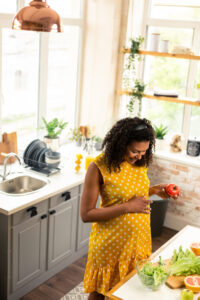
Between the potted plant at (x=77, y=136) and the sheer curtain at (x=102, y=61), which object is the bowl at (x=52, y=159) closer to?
the potted plant at (x=77, y=136)

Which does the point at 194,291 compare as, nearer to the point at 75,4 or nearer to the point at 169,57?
the point at 169,57

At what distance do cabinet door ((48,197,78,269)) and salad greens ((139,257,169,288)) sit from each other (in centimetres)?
135

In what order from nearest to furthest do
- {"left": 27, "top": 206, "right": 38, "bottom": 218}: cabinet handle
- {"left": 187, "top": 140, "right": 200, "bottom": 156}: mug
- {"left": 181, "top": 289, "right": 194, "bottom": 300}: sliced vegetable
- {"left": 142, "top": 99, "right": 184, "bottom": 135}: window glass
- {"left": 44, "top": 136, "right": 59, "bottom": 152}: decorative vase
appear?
1. {"left": 181, "top": 289, "right": 194, "bottom": 300}: sliced vegetable
2. {"left": 27, "top": 206, "right": 38, "bottom": 218}: cabinet handle
3. {"left": 44, "top": 136, "right": 59, "bottom": 152}: decorative vase
4. {"left": 187, "top": 140, "right": 200, "bottom": 156}: mug
5. {"left": 142, "top": 99, "right": 184, "bottom": 135}: window glass

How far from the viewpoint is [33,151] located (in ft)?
11.8

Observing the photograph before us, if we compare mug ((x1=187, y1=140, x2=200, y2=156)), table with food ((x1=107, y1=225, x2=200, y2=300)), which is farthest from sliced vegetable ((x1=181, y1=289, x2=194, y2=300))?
mug ((x1=187, y1=140, x2=200, y2=156))

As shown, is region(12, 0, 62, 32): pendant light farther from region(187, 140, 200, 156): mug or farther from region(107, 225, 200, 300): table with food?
region(187, 140, 200, 156): mug

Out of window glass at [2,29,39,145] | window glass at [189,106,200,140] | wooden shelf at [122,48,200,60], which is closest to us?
window glass at [2,29,39,145]

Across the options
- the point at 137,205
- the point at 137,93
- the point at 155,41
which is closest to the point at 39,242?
the point at 137,205

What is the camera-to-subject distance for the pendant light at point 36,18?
2.25 m

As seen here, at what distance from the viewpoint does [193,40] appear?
4.21m

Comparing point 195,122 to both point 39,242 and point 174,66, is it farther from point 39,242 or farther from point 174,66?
point 39,242

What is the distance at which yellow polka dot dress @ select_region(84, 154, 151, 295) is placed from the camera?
2.31 meters

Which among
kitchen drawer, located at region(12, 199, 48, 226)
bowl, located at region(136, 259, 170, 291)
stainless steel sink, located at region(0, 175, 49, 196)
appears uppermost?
bowl, located at region(136, 259, 170, 291)

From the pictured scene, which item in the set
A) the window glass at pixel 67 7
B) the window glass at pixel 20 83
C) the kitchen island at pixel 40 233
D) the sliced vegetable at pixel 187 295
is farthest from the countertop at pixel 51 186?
the window glass at pixel 67 7
